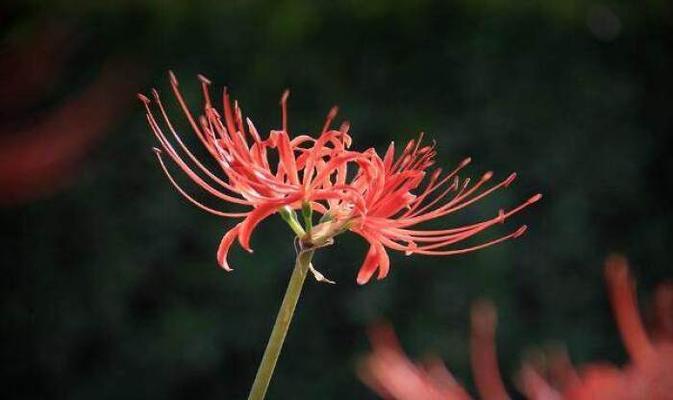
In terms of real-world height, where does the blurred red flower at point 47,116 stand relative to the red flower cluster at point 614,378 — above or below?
above

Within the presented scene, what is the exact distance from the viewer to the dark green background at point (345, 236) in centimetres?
448

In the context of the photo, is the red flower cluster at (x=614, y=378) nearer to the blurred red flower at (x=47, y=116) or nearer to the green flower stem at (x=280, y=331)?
the green flower stem at (x=280, y=331)

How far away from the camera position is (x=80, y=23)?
14.6 ft

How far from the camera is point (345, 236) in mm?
4445

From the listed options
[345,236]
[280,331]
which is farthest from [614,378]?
[345,236]

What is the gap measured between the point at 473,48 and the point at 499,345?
1.16 meters

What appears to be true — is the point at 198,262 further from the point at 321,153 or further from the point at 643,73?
the point at 321,153

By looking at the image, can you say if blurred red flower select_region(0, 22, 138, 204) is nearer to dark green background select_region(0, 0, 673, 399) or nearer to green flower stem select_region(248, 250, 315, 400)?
dark green background select_region(0, 0, 673, 399)

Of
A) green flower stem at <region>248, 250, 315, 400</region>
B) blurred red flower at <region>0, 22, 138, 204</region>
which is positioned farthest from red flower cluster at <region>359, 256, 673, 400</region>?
blurred red flower at <region>0, 22, 138, 204</region>

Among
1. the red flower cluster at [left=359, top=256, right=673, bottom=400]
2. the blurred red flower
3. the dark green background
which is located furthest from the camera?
the dark green background

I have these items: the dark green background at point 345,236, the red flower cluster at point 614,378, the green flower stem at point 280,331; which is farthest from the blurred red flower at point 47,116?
the green flower stem at point 280,331

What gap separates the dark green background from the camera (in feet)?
14.7

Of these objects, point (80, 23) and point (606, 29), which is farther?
point (606, 29)

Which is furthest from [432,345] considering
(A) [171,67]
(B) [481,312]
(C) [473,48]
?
(A) [171,67]
